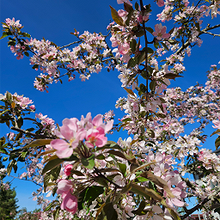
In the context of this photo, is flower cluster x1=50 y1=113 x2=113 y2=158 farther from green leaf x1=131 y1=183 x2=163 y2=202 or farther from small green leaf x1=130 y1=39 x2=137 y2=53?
small green leaf x1=130 y1=39 x2=137 y2=53

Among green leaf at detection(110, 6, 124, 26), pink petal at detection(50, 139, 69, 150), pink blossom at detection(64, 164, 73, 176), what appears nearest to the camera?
pink petal at detection(50, 139, 69, 150)

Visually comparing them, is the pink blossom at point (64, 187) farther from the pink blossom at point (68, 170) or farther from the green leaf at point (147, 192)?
the green leaf at point (147, 192)

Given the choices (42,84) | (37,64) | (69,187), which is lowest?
(69,187)

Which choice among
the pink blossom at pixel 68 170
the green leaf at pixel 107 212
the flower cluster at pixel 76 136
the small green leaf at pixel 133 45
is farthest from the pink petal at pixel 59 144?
the small green leaf at pixel 133 45

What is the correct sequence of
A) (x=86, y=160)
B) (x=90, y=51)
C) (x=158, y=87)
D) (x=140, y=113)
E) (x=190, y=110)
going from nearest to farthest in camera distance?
(x=86, y=160) → (x=158, y=87) → (x=140, y=113) → (x=90, y=51) → (x=190, y=110)

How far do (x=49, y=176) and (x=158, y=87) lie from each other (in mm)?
1076

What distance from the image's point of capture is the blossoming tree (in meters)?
0.61

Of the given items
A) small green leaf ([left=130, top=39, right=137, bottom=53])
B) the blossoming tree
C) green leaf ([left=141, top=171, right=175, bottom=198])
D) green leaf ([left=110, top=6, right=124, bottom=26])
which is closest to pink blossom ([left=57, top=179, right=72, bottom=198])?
the blossoming tree

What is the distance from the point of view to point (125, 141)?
116cm

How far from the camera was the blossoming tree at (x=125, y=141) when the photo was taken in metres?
0.61

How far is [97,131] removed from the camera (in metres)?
0.56

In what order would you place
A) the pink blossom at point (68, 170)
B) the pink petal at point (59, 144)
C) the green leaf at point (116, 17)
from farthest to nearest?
1. the green leaf at point (116, 17)
2. the pink blossom at point (68, 170)
3. the pink petal at point (59, 144)

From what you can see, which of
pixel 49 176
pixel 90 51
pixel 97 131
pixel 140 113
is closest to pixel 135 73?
pixel 140 113

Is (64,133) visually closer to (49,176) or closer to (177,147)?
(49,176)
